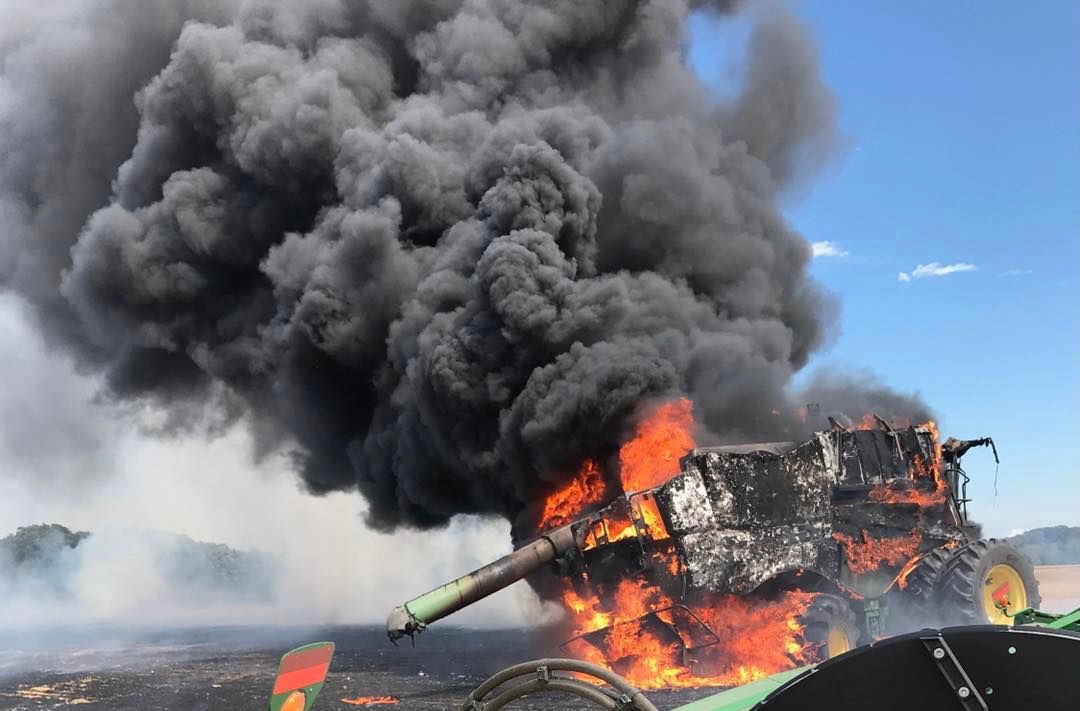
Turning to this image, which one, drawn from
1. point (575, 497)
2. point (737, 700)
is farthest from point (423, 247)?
point (737, 700)

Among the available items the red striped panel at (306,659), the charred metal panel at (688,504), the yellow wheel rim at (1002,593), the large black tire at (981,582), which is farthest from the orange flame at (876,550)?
the red striped panel at (306,659)

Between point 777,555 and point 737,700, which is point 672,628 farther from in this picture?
point 737,700

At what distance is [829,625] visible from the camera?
15.4 m

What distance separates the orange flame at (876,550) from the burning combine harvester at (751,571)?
29 millimetres

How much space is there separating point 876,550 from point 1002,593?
8.70 ft

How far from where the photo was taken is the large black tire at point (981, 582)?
1633cm

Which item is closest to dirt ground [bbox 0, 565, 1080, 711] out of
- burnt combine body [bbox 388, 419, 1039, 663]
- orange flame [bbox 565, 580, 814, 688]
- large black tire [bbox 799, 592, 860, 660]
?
orange flame [bbox 565, 580, 814, 688]

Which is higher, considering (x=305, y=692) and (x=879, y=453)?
(x=879, y=453)

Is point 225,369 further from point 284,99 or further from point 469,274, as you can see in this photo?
point 469,274

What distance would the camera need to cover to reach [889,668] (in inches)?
103

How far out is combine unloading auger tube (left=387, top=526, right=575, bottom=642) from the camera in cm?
1525

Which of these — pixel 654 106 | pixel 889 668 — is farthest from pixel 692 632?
pixel 654 106

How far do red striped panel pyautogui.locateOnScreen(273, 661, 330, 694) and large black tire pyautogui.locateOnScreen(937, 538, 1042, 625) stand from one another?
1483 cm

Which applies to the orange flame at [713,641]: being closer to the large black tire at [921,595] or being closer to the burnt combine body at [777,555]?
the burnt combine body at [777,555]
